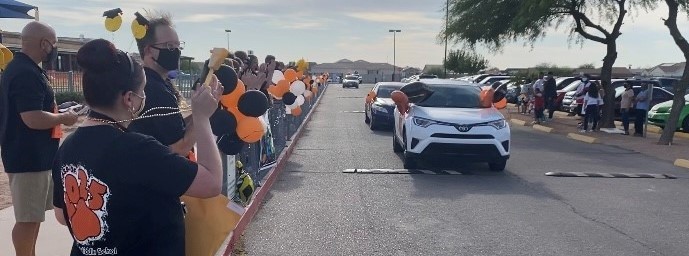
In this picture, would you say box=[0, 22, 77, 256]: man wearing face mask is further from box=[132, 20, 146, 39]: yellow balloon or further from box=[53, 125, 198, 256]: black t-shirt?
box=[53, 125, 198, 256]: black t-shirt

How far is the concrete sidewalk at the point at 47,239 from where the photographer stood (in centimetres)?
584

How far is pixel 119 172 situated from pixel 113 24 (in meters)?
2.06

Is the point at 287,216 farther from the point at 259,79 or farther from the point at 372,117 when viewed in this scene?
the point at 372,117

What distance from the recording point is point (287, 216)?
26.1 feet

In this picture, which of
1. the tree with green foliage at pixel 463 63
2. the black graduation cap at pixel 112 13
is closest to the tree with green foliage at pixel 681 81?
the black graduation cap at pixel 112 13

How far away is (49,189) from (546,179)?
820 cm

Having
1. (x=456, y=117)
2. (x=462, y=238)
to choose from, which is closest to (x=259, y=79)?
(x=462, y=238)

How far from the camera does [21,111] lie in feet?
13.8

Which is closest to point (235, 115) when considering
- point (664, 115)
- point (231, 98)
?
point (231, 98)

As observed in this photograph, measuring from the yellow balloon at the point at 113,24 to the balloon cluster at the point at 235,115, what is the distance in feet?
2.34

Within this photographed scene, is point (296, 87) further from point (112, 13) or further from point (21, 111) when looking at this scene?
point (21, 111)

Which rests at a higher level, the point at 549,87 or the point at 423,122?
the point at 549,87

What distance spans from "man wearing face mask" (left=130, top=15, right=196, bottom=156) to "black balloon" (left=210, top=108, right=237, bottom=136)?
1.36 ft

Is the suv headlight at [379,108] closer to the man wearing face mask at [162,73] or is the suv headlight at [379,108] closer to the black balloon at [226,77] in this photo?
the black balloon at [226,77]
